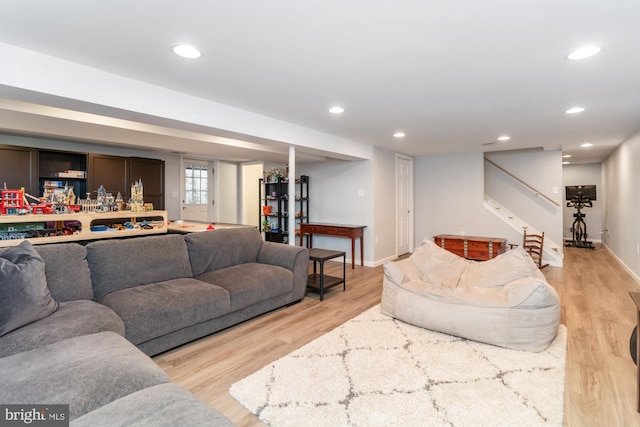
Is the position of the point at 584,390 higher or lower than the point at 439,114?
lower

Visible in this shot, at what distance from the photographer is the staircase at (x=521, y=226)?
5.94 meters

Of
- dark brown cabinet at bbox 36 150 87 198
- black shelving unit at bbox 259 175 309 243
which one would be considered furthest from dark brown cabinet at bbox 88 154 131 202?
black shelving unit at bbox 259 175 309 243

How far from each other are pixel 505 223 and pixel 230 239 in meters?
5.35

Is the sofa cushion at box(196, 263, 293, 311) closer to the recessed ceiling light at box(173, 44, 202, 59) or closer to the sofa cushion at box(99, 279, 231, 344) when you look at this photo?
the sofa cushion at box(99, 279, 231, 344)

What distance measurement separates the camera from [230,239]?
12.1ft

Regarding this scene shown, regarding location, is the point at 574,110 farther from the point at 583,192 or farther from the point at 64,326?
the point at 583,192

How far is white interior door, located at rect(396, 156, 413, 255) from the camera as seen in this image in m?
6.80

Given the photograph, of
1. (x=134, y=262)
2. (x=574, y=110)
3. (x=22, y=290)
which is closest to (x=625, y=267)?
(x=574, y=110)

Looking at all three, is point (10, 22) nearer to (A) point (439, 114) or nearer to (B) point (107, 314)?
(B) point (107, 314)

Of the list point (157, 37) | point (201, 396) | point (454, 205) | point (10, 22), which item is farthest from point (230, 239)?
point (454, 205)

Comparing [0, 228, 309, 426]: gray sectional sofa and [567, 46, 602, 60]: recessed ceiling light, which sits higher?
[567, 46, 602, 60]: recessed ceiling light

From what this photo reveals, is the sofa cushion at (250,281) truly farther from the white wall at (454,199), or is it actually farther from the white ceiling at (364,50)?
the white wall at (454,199)

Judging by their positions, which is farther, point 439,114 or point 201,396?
point 439,114

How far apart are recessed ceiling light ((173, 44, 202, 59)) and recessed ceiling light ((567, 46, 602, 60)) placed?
2.48 m
